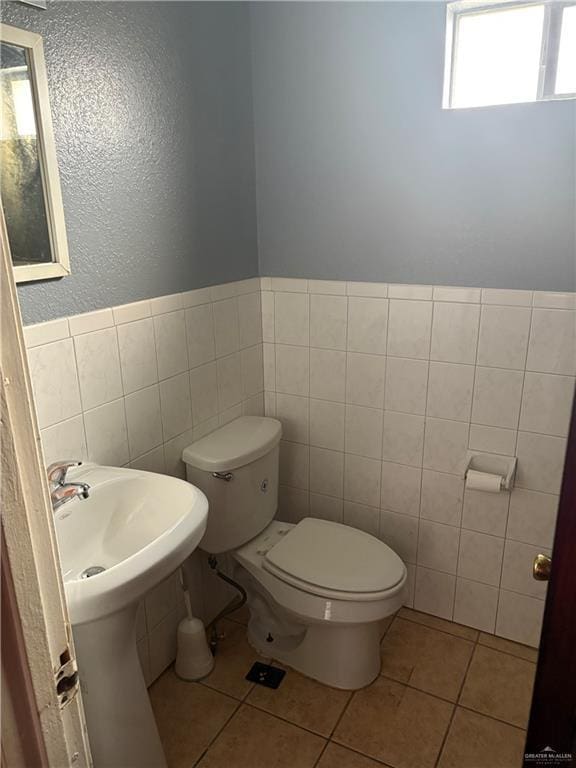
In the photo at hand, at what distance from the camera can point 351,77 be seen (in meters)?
1.83

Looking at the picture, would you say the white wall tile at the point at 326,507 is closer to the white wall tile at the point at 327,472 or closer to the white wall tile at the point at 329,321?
the white wall tile at the point at 327,472

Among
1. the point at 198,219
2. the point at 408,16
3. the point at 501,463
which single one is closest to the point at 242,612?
the point at 501,463

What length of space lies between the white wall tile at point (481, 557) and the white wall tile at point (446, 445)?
10.0 inches

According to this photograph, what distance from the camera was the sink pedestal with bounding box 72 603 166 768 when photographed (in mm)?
1265

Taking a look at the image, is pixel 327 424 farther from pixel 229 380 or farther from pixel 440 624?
pixel 440 624

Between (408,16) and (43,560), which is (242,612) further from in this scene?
(408,16)

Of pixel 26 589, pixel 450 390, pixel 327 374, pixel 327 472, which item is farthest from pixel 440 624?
pixel 26 589

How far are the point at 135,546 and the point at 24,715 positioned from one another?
2.77 feet

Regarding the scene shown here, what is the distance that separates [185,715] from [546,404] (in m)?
1.51

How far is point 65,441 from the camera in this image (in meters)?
1.45

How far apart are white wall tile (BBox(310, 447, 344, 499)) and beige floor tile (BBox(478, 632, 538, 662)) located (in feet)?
2.43

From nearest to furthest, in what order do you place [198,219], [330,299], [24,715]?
[24,715] < [198,219] < [330,299]

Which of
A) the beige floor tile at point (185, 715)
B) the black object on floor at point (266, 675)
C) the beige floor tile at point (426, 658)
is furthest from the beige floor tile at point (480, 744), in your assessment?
the beige floor tile at point (185, 715)

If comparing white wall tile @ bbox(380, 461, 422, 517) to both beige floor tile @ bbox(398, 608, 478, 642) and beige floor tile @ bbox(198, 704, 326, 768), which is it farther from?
beige floor tile @ bbox(198, 704, 326, 768)
